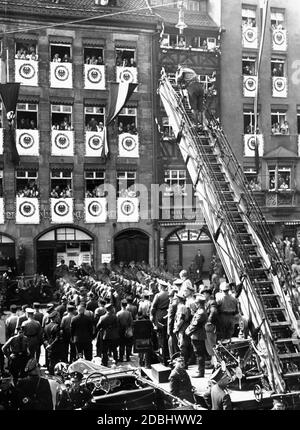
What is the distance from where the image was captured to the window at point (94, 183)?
26.1 meters

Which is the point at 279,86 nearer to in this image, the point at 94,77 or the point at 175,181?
the point at 175,181

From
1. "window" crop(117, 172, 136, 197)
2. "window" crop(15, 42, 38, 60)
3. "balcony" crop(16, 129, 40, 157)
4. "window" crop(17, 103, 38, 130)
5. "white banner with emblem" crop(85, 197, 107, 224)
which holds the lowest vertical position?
"white banner with emblem" crop(85, 197, 107, 224)

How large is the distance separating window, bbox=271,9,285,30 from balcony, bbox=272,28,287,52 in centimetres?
29

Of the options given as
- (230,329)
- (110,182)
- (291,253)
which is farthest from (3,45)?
(230,329)

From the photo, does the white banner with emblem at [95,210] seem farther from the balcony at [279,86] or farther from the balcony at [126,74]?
the balcony at [279,86]

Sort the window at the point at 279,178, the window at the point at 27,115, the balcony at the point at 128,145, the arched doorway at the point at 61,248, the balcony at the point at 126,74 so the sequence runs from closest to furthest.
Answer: the window at the point at 27,115, the arched doorway at the point at 61,248, the balcony at the point at 126,74, the balcony at the point at 128,145, the window at the point at 279,178

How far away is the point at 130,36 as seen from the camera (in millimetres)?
26672

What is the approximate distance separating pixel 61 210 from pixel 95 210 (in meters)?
1.62

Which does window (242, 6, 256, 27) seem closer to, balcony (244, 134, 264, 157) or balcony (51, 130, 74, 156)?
balcony (244, 134, 264, 157)

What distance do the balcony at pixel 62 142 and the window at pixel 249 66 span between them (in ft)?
32.8

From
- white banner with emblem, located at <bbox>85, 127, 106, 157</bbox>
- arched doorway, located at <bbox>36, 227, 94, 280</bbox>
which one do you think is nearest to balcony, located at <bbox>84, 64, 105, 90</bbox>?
white banner with emblem, located at <bbox>85, 127, 106, 157</bbox>

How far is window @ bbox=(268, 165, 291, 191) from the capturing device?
28.5 metres

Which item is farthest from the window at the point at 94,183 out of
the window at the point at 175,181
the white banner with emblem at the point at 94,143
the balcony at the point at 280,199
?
the balcony at the point at 280,199
